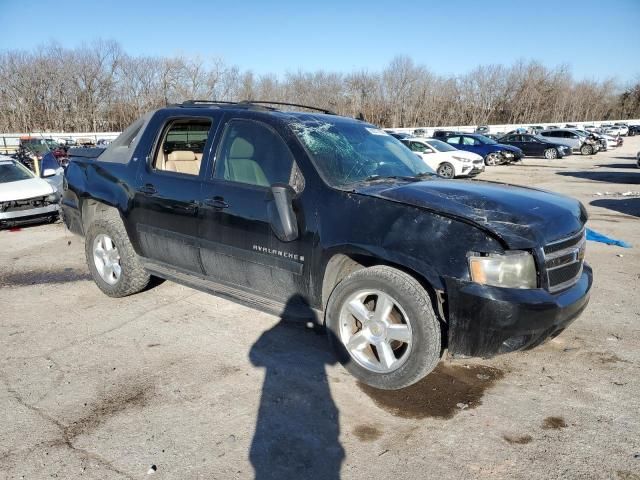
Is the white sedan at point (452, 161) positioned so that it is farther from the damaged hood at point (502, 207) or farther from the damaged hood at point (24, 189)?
the damaged hood at point (502, 207)

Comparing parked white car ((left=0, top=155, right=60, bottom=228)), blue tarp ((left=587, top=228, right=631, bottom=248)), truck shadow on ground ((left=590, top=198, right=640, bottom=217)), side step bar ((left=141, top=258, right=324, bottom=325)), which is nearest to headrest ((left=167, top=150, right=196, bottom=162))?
side step bar ((left=141, top=258, right=324, bottom=325))

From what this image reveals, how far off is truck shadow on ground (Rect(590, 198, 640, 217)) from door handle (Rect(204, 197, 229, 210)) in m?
9.70

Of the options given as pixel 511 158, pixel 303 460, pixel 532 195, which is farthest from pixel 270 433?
pixel 511 158

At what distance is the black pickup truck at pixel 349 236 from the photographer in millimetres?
2822

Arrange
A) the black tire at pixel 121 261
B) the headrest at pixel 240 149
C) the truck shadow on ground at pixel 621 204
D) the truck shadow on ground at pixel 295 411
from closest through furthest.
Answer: the truck shadow on ground at pixel 295 411 → the headrest at pixel 240 149 → the black tire at pixel 121 261 → the truck shadow on ground at pixel 621 204

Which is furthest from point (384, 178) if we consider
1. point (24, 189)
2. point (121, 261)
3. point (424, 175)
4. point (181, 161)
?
point (24, 189)

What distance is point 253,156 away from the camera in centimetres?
375

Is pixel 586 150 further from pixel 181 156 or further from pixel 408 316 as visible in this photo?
Answer: pixel 408 316

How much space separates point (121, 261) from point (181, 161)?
1182 mm

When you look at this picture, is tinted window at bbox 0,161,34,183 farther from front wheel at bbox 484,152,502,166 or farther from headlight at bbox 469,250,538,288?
front wheel at bbox 484,152,502,166

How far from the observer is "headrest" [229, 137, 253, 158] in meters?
3.79

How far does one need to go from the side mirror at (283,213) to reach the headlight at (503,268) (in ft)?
4.13

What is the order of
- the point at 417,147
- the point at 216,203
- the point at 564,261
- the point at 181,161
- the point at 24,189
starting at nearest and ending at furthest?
the point at 564,261, the point at 216,203, the point at 181,161, the point at 24,189, the point at 417,147

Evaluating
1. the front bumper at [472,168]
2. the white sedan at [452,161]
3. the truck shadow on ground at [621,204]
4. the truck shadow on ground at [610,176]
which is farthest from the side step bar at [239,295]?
the truck shadow on ground at [610,176]
